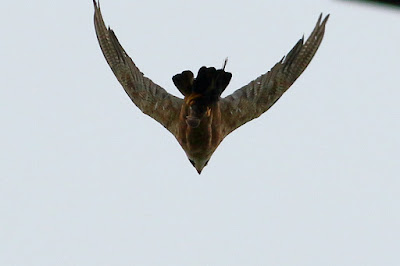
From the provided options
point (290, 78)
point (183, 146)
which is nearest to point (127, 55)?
point (183, 146)

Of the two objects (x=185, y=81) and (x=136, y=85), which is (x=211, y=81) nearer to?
(x=185, y=81)

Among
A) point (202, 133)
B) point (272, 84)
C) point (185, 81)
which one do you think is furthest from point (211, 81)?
point (272, 84)

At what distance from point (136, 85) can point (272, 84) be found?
6.08 feet

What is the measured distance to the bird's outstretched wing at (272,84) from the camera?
24.9 ft

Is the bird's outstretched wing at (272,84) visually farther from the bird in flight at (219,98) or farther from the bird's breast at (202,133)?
the bird's breast at (202,133)

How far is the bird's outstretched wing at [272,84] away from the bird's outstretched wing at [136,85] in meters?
0.75

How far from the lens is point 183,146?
7230mm

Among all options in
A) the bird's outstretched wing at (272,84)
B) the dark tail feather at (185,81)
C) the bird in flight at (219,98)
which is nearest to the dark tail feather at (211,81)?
the dark tail feather at (185,81)

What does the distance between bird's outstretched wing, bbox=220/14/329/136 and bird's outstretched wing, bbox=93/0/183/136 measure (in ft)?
2.48

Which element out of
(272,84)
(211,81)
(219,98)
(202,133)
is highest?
(272,84)

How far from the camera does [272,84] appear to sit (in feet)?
25.3

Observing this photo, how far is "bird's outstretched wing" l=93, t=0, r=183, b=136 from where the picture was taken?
7.57 metres

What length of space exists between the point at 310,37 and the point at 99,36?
9.46 ft

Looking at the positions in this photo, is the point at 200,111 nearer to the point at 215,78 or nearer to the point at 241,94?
the point at 215,78
